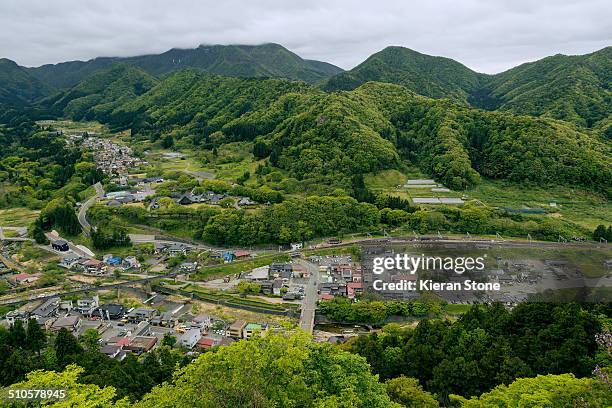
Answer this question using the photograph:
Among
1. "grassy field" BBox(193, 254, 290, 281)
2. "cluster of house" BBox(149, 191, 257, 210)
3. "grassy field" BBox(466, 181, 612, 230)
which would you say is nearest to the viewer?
"grassy field" BBox(193, 254, 290, 281)

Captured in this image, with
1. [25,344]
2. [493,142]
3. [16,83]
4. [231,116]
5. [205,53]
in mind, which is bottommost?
[25,344]

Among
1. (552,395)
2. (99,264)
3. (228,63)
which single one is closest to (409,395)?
(552,395)

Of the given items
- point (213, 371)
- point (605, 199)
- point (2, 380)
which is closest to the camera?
point (213, 371)

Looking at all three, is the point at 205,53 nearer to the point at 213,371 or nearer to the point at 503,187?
the point at 503,187

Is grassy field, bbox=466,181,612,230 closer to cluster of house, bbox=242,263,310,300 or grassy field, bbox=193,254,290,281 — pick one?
cluster of house, bbox=242,263,310,300

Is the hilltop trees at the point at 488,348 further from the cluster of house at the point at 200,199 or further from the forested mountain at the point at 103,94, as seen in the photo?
the forested mountain at the point at 103,94

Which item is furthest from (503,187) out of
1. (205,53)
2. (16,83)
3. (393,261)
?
(16,83)

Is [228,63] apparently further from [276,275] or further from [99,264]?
[276,275]

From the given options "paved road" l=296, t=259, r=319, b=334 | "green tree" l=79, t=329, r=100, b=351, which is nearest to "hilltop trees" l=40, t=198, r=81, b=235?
"green tree" l=79, t=329, r=100, b=351
